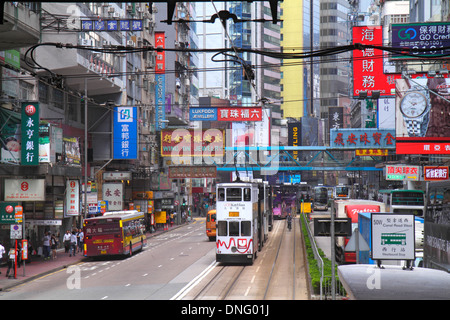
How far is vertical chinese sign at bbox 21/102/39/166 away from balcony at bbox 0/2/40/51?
250 inches

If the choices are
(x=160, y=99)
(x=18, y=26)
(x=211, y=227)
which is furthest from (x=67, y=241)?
(x=160, y=99)

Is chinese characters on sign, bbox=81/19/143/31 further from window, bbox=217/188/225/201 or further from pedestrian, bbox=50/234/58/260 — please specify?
pedestrian, bbox=50/234/58/260

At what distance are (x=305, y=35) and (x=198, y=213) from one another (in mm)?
63582

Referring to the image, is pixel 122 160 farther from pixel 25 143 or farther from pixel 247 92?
pixel 247 92

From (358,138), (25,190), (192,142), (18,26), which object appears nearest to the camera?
(18,26)

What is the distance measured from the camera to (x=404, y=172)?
3962cm

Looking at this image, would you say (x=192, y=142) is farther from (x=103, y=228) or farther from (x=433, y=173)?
(x=433, y=173)

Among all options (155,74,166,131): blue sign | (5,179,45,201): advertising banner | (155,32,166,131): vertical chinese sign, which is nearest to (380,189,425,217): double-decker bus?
(5,179,45,201): advertising banner

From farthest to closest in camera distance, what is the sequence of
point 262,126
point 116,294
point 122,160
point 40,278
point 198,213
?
point 262,126, point 198,213, point 122,160, point 40,278, point 116,294

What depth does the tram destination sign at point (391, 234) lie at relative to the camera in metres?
12.6

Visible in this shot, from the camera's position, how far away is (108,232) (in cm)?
3453

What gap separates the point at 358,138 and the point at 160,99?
2127cm
